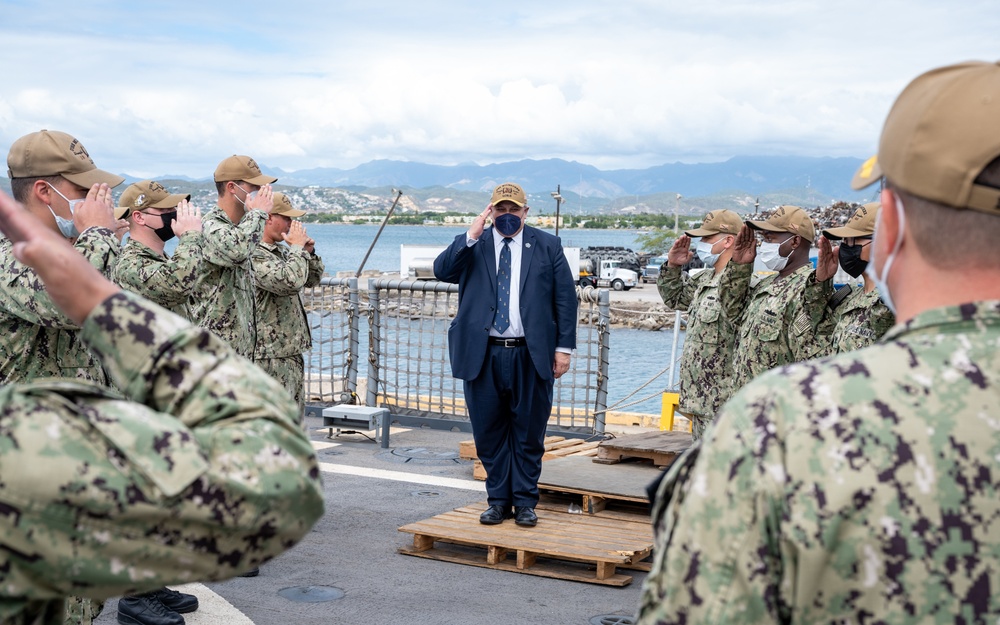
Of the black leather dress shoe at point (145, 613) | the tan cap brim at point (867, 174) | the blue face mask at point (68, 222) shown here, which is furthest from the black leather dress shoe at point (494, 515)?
the tan cap brim at point (867, 174)

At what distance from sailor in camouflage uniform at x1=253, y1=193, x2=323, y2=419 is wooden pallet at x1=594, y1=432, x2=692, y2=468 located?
7.59 feet

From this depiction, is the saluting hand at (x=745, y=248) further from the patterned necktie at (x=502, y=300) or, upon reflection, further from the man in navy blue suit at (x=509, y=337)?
the patterned necktie at (x=502, y=300)

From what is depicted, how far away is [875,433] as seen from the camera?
→ 1.30m

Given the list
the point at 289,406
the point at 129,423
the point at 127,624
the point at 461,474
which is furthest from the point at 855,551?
the point at 461,474

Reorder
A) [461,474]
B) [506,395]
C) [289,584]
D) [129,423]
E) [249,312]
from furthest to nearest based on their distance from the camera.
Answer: [461,474] < [506,395] < [249,312] < [289,584] < [129,423]

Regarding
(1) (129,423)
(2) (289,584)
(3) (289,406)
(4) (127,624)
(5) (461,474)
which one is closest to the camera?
(1) (129,423)

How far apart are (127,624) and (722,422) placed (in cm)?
433

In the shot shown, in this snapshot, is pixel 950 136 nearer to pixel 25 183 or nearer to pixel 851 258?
pixel 25 183

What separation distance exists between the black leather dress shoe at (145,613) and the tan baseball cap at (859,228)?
399cm

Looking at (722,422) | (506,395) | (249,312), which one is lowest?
(506,395)

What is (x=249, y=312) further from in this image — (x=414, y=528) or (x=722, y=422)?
(x=722, y=422)

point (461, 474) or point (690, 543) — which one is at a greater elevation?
point (690, 543)

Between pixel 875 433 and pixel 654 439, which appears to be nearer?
pixel 875 433

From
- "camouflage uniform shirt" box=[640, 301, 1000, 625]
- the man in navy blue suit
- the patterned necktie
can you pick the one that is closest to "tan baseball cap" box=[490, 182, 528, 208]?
the man in navy blue suit
